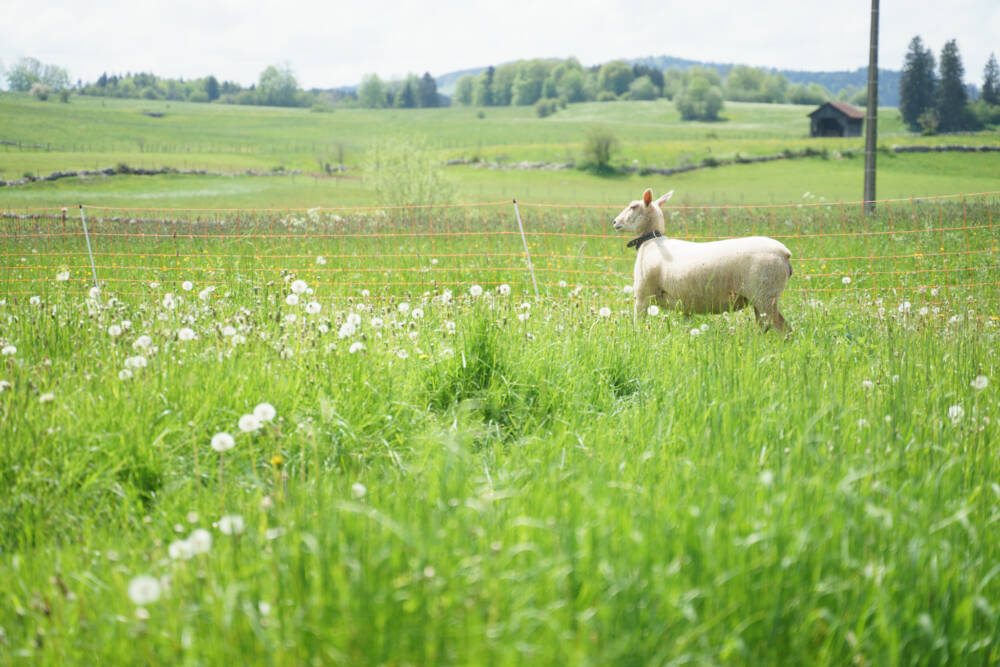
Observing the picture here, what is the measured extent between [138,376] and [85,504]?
0.88m

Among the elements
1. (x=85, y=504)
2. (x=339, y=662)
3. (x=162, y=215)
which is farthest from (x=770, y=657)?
(x=162, y=215)

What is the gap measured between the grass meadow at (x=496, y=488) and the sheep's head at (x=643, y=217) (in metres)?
1.02

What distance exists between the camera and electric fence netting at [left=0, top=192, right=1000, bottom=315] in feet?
30.4

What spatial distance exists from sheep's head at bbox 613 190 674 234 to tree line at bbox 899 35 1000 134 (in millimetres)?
27525

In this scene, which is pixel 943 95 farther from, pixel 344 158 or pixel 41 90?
pixel 41 90

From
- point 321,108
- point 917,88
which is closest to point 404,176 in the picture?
point 917,88

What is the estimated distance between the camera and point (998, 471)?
137 inches

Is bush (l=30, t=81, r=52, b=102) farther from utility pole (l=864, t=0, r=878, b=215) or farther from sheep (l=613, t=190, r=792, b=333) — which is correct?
utility pole (l=864, t=0, r=878, b=215)

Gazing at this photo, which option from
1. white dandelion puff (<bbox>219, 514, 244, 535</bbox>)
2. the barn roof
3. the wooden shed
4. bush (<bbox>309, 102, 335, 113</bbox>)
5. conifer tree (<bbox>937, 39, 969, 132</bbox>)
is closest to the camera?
white dandelion puff (<bbox>219, 514, 244, 535</bbox>)

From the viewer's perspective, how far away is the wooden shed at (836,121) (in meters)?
60.5

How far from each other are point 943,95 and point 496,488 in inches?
1947

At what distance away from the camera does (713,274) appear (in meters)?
6.50

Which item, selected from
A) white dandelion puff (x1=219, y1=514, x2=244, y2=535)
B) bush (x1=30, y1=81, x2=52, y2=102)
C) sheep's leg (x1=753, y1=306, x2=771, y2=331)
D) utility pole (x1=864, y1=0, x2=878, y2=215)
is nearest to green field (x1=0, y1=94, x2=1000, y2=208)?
bush (x1=30, y1=81, x2=52, y2=102)

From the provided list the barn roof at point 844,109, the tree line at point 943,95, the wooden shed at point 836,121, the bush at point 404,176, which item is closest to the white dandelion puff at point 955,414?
the bush at point 404,176
